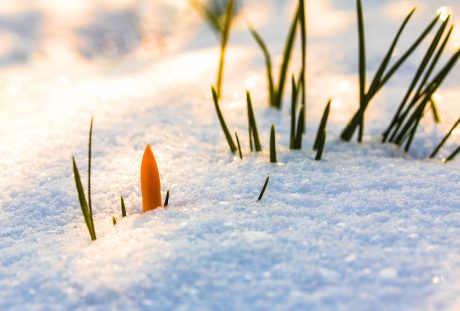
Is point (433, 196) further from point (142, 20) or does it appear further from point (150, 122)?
point (142, 20)

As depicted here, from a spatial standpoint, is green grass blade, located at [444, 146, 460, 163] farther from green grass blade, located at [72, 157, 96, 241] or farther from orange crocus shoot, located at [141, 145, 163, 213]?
green grass blade, located at [72, 157, 96, 241]

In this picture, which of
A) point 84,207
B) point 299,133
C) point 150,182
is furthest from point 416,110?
point 84,207

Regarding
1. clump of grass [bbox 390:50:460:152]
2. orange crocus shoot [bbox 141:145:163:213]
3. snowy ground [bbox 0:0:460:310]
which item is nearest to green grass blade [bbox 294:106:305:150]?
snowy ground [bbox 0:0:460:310]

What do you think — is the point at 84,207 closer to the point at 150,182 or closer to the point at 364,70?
the point at 150,182

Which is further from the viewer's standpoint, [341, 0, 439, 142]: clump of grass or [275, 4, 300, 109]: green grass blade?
[275, 4, 300, 109]: green grass blade

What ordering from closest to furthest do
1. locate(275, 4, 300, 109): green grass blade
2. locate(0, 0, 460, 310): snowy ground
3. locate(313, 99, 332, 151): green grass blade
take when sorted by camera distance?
1. locate(0, 0, 460, 310): snowy ground
2. locate(313, 99, 332, 151): green grass blade
3. locate(275, 4, 300, 109): green grass blade

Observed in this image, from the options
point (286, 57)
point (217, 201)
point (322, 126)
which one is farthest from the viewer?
point (286, 57)
